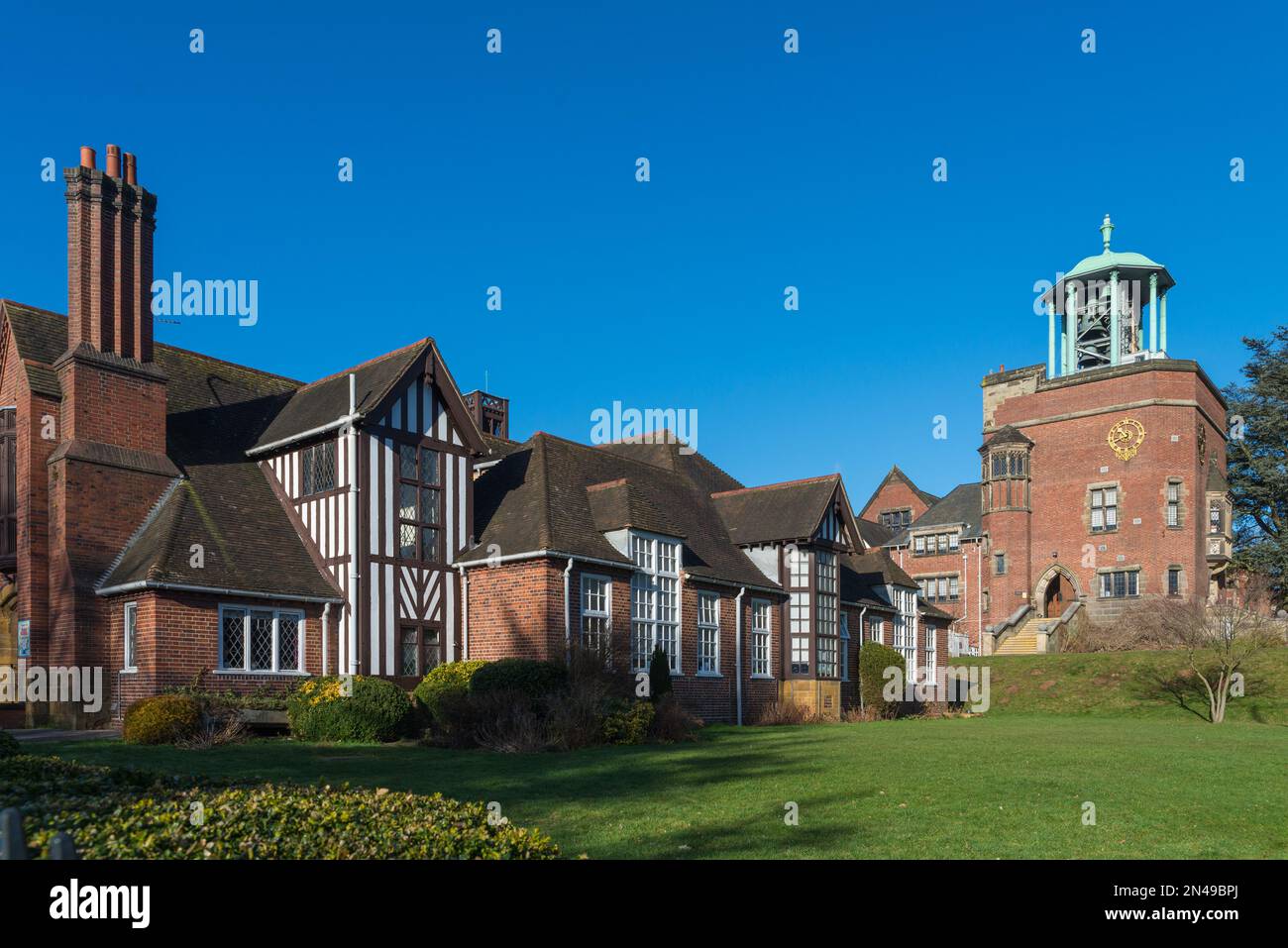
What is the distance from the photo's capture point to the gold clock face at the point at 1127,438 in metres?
52.2

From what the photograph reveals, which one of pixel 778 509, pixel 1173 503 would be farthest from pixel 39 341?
pixel 1173 503

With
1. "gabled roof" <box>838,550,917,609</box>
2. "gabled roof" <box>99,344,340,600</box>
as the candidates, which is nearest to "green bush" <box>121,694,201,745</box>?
"gabled roof" <box>99,344,340,600</box>

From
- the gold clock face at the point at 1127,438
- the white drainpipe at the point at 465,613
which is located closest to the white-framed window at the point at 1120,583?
the gold clock face at the point at 1127,438

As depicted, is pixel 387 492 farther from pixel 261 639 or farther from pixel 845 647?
pixel 845 647

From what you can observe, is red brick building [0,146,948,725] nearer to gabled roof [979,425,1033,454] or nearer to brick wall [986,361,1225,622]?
brick wall [986,361,1225,622]

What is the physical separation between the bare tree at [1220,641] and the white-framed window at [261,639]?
83.4 feet

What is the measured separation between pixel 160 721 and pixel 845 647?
2221 centimetres

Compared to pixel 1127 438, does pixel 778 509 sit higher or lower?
lower

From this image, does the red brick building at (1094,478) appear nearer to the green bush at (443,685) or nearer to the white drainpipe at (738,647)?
the white drainpipe at (738,647)

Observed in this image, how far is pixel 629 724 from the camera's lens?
70.1 ft

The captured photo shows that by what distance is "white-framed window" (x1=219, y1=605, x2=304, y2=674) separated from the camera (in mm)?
22562
